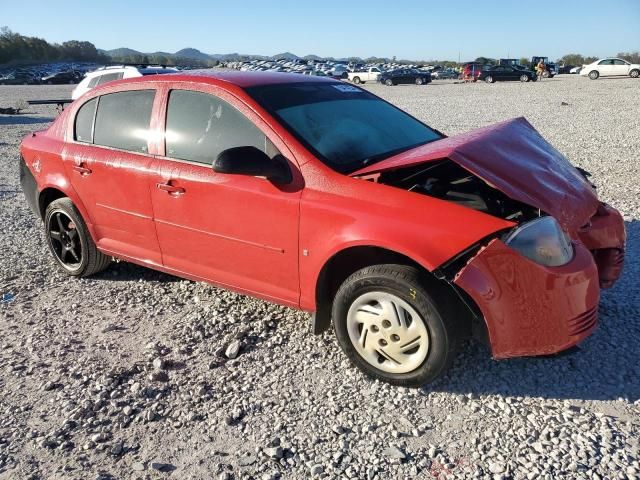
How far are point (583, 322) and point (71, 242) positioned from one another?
158 inches

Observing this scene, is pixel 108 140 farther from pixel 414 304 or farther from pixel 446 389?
pixel 446 389

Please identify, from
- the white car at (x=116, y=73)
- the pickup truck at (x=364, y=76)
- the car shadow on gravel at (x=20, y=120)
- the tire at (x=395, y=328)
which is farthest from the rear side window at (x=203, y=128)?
the pickup truck at (x=364, y=76)

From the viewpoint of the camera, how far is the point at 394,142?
12.5 feet

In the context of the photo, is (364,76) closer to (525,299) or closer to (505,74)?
(505,74)

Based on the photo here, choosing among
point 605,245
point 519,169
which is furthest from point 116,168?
point 605,245

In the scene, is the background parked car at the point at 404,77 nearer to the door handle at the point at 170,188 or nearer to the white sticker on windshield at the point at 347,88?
the white sticker on windshield at the point at 347,88

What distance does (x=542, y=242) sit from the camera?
9.04 feet

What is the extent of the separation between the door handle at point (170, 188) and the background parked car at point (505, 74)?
137 feet

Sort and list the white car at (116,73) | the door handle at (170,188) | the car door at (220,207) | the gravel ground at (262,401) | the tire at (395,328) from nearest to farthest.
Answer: the gravel ground at (262,401) < the tire at (395,328) < the car door at (220,207) < the door handle at (170,188) < the white car at (116,73)

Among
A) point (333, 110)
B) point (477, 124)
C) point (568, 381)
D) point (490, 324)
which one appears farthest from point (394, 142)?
point (477, 124)

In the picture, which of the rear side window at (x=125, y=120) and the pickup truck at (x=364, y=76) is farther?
the pickup truck at (x=364, y=76)

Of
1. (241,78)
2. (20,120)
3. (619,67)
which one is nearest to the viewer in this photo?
(241,78)

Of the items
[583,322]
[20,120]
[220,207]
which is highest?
[220,207]

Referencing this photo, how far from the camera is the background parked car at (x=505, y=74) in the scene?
1588 inches
